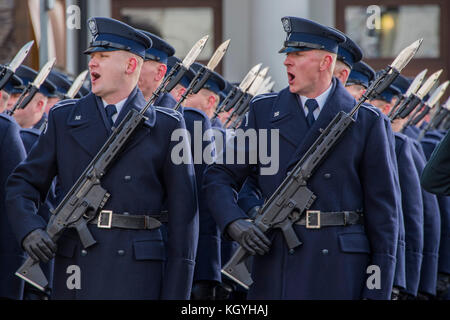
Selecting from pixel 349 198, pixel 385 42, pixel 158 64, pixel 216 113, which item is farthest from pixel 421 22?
pixel 349 198

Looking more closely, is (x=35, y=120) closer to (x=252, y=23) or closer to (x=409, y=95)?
(x=409, y=95)

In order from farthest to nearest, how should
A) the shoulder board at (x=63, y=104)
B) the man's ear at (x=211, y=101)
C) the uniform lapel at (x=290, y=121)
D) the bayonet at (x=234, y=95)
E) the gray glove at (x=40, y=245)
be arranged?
the man's ear at (x=211, y=101) → the bayonet at (x=234, y=95) → the shoulder board at (x=63, y=104) → the uniform lapel at (x=290, y=121) → the gray glove at (x=40, y=245)

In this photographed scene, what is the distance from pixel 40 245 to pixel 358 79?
9.67 feet

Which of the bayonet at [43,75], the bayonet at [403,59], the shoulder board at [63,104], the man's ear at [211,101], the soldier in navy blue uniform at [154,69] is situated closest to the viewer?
the shoulder board at [63,104]

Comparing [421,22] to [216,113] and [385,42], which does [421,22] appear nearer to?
[385,42]

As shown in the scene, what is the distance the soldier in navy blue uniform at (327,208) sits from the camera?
5730 millimetres

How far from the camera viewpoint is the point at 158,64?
23.4ft

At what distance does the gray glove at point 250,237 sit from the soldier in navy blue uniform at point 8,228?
4.90 feet

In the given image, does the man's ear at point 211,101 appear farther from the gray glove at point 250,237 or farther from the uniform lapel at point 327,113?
the gray glove at point 250,237

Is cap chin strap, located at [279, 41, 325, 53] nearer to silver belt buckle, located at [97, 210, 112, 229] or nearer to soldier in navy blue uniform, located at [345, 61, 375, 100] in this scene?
silver belt buckle, located at [97, 210, 112, 229]

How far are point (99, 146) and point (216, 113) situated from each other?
8.23 feet

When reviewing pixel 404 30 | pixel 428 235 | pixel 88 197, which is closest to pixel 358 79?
pixel 428 235

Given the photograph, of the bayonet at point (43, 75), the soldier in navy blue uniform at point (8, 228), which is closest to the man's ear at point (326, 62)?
the soldier in navy blue uniform at point (8, 228)

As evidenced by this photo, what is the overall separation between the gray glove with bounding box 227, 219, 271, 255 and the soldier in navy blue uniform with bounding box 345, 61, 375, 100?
2324 mm
